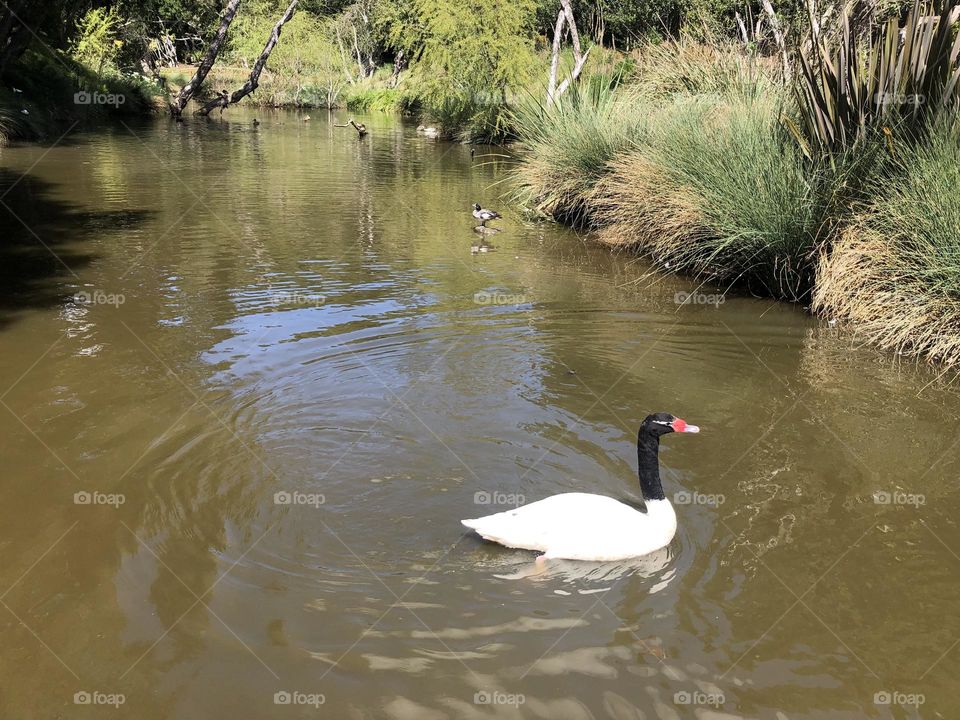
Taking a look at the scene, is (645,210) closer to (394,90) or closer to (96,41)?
(96,41)

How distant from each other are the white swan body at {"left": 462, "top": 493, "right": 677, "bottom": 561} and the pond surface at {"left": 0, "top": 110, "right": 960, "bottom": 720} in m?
0.10

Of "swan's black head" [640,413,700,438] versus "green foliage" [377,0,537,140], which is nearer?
"swan's black head" [640,413,700,438]

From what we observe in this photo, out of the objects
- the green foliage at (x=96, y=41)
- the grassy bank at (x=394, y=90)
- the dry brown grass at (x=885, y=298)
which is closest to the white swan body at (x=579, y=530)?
the dry brown grass at (x=885, y=298)

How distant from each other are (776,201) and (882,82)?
1717 mm

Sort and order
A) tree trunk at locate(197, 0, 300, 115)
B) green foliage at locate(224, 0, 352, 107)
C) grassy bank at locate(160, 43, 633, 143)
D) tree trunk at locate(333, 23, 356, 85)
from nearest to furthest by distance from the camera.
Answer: grassy bank at locate(160, 43, 633, 143) < tree trunk at locate(197, 0, 300, 115) < green foliage at locate(224, 0, 352, 107) < tree trunk at locate(333, 23, 356, 85)

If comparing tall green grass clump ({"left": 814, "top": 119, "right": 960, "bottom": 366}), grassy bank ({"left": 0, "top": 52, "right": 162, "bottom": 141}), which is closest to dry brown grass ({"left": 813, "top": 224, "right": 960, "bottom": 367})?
tall green grass clump ({"left": 814, "top": 119, "right": 960, "bottom": 366})

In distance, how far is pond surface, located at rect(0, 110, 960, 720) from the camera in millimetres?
3738

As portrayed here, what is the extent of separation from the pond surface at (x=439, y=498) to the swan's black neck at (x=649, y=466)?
368mm

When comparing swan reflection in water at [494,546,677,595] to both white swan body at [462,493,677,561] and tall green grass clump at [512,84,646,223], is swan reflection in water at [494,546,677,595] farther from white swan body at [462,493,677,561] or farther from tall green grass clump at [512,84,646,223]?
tall green grass clump at [512,84,646,223]

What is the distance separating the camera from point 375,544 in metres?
4.71

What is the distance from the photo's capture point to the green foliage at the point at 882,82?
9.00 metres

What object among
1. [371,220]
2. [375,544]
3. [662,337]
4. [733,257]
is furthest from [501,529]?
[371,220]

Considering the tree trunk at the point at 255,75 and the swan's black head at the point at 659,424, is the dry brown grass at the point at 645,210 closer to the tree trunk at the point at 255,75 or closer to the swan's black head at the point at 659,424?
the swan's black head at the point at 659,424

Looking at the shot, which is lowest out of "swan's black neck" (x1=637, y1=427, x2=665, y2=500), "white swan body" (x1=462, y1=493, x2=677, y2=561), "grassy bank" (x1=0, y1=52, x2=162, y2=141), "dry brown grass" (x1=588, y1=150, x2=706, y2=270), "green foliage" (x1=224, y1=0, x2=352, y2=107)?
"white swan body" (x1=462, y1=493, x2=677, y2=561)
